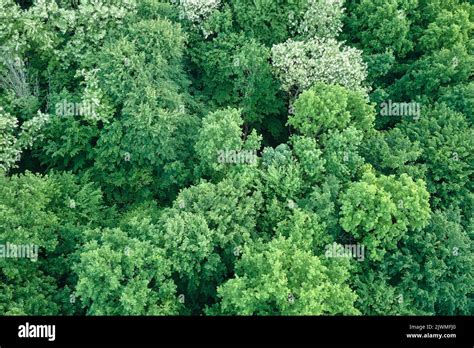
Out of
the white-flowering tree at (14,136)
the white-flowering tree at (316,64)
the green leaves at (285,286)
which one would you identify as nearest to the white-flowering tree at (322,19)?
the white-flowering tree at (316,64)

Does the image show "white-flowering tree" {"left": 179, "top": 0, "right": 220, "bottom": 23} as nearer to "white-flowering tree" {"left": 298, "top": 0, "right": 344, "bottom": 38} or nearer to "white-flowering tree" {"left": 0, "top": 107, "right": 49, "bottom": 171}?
"white-flowering tree" {"left": 298, "top": 0, "right": 344, "bottom": 38}

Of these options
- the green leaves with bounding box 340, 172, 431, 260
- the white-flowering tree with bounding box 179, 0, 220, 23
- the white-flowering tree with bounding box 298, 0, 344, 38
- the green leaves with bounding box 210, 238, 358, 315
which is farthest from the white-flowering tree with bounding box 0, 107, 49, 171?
the green leaves with bounding box 340, 172, 431, 260

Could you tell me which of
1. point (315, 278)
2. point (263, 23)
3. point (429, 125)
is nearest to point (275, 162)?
point (315, 278)

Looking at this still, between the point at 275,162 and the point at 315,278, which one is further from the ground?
the point at 275,162

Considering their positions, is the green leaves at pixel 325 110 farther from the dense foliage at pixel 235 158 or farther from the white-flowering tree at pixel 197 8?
the white-flowering tree at pixel 197 8

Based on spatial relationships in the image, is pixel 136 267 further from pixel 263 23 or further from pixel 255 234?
pixel 263 23

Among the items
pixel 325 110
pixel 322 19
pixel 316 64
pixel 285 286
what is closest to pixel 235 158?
pixel 325 110
